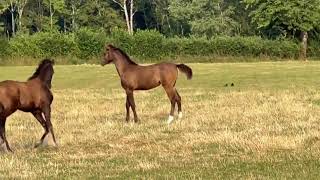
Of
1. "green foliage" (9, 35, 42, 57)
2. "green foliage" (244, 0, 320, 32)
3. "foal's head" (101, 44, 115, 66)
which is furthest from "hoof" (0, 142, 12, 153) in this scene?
"green foliage" (244, 0, 320, 32)

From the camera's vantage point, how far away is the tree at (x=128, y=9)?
93.7 meters

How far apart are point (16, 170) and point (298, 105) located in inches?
494

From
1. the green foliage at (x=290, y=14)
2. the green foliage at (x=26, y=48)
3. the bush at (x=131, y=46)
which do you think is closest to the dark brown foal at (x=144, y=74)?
the bush at (x=131, y=46)

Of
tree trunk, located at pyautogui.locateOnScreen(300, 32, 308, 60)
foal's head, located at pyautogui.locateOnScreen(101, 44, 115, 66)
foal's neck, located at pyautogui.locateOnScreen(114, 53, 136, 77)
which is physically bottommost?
tree trunk, located at pyautogui.locateOnScreen(300, 32, 308, 60)

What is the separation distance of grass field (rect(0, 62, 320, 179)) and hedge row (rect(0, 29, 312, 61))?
38055 mm

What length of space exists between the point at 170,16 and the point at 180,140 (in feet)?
268

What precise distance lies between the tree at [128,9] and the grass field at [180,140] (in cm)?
6660

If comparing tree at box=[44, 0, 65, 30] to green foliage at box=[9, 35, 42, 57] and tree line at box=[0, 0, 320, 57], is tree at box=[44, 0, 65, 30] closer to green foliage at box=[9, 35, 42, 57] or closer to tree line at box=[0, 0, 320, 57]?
tree line at box=[0, 0, 320, 57]

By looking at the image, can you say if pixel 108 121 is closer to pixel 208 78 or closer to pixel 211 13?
pixel 208 78

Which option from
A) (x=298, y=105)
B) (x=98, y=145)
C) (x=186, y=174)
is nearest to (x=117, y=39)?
(x=298, y=105)

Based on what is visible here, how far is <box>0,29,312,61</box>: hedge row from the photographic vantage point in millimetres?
65438

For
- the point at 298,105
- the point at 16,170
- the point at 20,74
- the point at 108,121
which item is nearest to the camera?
the point at 16,170

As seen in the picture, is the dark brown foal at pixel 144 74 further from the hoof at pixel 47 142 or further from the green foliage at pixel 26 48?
the green foliage at pixel 26 48

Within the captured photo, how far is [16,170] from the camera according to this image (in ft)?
38.0
